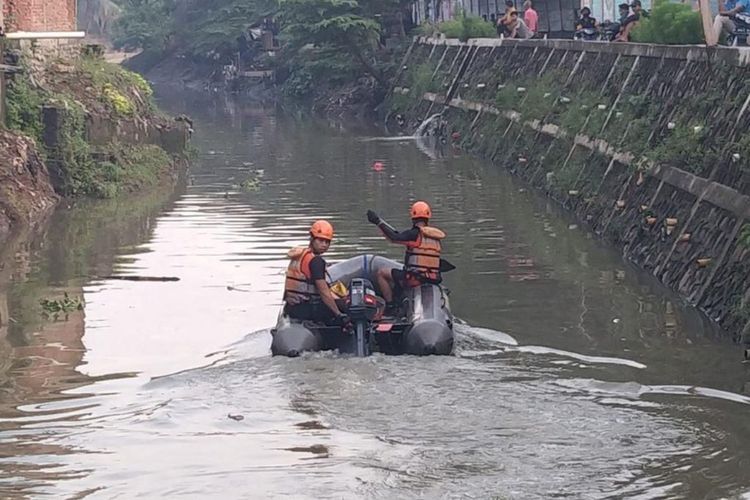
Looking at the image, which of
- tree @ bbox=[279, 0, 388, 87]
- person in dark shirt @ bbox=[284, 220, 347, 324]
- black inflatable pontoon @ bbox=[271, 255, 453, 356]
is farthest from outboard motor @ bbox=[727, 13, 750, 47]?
tree @ bbox=[279, 0, 388, 87]

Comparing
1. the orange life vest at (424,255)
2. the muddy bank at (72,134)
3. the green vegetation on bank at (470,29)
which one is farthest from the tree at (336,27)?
the orange life vest at (424,255)

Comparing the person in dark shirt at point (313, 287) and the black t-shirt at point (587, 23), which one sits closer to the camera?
the person in dark shirt at point (313, 287)

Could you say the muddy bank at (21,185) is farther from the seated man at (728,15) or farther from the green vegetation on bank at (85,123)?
the seated man at (728,15)

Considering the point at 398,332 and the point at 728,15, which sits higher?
the point at 728,15

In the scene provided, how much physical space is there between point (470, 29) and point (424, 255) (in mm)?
31020

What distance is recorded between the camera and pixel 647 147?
21.4 meters

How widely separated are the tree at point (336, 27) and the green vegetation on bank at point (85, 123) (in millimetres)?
21147

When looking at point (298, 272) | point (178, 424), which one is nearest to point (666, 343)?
point (298, 272)

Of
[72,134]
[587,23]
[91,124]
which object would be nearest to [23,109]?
[72,134]

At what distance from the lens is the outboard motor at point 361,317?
47.3ft

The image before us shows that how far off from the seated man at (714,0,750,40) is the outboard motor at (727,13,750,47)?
90mm

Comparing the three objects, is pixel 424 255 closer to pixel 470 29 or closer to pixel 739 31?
pixel 739 31

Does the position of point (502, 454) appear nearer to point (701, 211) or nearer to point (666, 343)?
point (666, 343)

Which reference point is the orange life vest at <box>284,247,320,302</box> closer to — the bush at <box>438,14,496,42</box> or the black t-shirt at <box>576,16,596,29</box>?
Result: the black t-shirt at <box>576,16,596,29</box>
